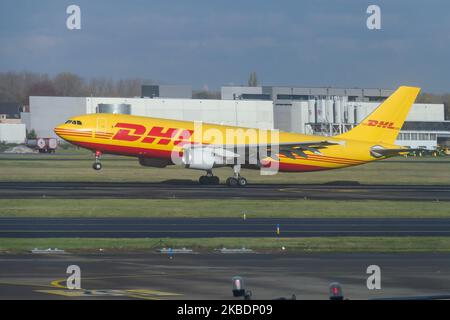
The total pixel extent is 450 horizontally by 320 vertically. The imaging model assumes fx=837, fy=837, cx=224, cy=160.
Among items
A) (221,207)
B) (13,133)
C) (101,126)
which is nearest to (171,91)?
(13,133)

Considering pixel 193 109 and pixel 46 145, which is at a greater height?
pixel 193 109

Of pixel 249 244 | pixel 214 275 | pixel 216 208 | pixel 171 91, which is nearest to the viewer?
pixel 214 275

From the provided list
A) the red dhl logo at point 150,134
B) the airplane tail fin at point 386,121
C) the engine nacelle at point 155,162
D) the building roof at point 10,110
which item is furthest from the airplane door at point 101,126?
the building roof at point 10,110

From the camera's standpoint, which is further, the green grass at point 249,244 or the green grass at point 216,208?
the green grass at point 216,208

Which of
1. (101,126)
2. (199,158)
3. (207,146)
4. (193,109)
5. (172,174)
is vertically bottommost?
(172,174)

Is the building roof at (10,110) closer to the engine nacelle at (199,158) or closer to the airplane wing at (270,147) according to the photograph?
the airplane wing at (270,147)

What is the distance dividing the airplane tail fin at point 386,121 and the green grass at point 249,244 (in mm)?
33356

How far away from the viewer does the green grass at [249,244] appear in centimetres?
2791

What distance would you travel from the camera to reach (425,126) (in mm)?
142750

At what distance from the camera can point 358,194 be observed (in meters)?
52.9

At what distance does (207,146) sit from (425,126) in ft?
302

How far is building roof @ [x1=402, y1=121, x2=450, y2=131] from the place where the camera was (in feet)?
462

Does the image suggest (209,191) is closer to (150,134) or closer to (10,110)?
(150,134)

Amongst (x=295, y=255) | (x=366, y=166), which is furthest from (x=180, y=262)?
(x=366, y=166)
